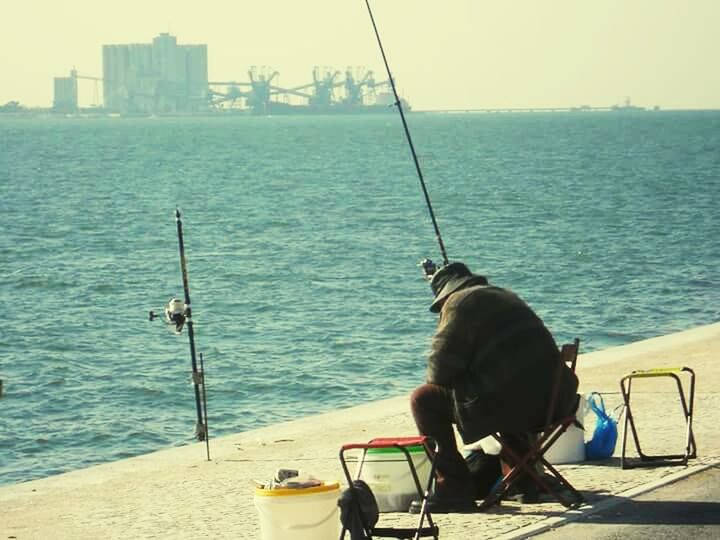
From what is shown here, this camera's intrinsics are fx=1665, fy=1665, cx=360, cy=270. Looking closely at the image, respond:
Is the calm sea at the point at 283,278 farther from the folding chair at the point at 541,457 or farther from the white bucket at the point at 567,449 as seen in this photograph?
the folding chair at the point at 541,457

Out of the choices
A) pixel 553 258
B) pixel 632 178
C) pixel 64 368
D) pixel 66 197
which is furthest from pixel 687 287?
pixel 632 178

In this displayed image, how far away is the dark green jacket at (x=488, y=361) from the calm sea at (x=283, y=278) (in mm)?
7477

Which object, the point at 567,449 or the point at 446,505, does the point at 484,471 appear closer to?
the point at 446,505

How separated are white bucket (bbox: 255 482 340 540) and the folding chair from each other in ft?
3.42

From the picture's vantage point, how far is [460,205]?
56.2 metres

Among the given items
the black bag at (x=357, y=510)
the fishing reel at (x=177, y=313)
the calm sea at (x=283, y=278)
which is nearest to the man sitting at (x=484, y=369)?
the black bag at (x=357, y=510)

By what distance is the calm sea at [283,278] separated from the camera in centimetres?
1839

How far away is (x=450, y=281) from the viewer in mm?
8055

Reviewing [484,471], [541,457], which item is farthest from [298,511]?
[484,471]

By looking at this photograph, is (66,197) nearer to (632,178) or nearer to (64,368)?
(632,178)

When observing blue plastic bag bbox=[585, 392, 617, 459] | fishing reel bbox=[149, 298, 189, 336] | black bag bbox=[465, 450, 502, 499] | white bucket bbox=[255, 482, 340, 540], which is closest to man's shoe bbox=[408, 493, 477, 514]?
black bag bbox=[465, 450, 502, 499]

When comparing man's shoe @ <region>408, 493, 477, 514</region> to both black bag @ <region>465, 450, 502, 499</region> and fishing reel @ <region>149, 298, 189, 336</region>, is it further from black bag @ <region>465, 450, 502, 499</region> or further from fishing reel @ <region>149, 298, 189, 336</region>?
fishing reel @ <region>149, 298, 189, 336</region>

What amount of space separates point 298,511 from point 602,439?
2.80 m

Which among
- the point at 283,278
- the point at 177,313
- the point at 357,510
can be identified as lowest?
the point at 283,278
